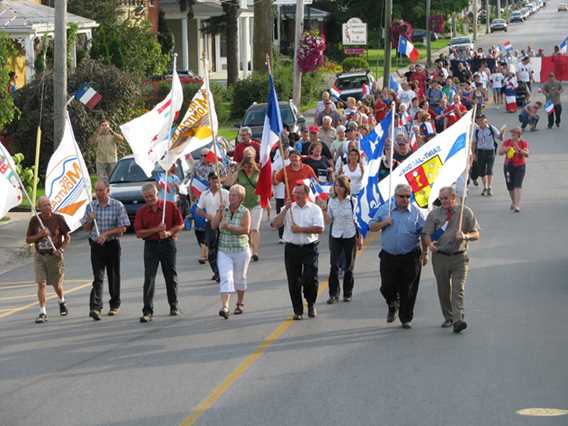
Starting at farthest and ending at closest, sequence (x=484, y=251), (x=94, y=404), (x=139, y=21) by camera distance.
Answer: (x=139, y=21), (x=484, y=251), (x=94, y=404)

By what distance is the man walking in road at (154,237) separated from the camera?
15.5 meters

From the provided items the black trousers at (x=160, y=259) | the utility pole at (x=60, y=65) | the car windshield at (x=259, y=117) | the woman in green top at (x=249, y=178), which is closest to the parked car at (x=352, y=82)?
the car windshield at (x=259, y=117)

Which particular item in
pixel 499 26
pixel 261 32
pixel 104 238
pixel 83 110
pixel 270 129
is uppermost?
pixel 499 26

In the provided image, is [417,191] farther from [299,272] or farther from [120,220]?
[120,220]

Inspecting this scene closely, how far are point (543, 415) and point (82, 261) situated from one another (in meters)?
11.8

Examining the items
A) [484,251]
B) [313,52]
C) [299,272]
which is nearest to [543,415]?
[299,272]

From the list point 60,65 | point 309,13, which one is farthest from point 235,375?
point 309,13

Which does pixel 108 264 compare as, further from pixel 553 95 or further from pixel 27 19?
pixel 553 95

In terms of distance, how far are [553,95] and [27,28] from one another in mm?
16747

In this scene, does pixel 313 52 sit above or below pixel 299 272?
above

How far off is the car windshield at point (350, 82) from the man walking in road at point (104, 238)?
2963cm

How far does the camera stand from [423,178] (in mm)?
15703

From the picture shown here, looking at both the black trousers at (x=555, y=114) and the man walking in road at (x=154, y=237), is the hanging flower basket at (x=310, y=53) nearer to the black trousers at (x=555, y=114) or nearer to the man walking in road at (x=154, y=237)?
the black trousers at (x=555, y=114)

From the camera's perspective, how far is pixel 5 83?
2459 cm
